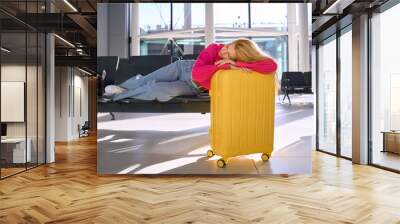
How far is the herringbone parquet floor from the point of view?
3.38 meters

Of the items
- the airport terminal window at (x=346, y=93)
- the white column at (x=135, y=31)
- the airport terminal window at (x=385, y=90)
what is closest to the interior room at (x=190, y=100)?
the white column at (x=135, y=31)

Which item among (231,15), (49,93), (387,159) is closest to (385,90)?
(387,159)

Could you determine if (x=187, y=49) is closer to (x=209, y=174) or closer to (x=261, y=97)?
(x=261, y=97)

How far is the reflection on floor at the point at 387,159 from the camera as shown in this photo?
6117 millimetres

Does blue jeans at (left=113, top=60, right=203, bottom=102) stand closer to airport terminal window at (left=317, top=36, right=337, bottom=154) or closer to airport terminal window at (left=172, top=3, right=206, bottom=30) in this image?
airport terminal window at (left=172, top=3, right=206, bottom=30)

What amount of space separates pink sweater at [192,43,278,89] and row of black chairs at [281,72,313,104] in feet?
0.72

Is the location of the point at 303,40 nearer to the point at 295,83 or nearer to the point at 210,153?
the point at 295,83

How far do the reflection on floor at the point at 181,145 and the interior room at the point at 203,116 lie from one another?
0.01 m

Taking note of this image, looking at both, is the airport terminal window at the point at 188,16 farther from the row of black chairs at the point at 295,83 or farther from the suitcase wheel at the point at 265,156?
the suitcase wheel at the point at 265,156

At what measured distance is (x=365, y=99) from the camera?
682 centimetres

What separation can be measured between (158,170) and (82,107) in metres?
11.6

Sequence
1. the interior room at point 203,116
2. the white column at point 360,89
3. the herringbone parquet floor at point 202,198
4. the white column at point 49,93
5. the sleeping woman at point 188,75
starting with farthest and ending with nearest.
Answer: the white column at point 49,93 → the white column at point 360,89 → the sleeping woman at point 188,75 → the interior room at point 203,116 → the herringbone parquet floor at point 202,198

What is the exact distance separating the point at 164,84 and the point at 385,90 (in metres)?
3.59

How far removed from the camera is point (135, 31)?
5402mm
